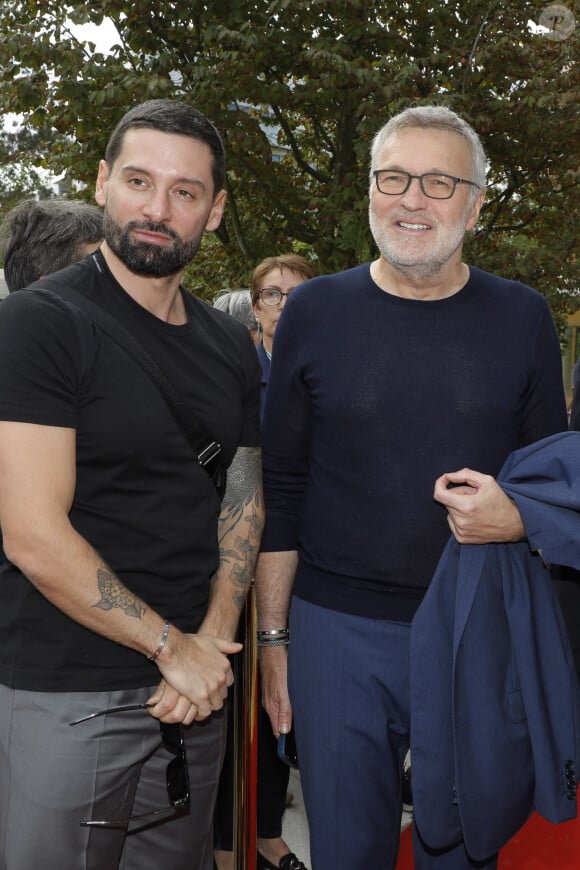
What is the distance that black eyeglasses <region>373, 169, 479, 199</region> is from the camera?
231cm

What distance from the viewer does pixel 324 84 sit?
8938 millimetres

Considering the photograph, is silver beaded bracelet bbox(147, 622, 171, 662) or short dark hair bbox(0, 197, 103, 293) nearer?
silver beaded bracelet bbox(147, 622, 171, 662)

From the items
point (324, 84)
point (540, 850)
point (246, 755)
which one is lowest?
point (540, 850)

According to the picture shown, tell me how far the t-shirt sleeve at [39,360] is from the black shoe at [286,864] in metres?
2.29

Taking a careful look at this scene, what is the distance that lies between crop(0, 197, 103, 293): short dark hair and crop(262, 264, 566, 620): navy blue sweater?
0.80 meters

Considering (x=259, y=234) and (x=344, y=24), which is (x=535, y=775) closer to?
(x=344, y=24)

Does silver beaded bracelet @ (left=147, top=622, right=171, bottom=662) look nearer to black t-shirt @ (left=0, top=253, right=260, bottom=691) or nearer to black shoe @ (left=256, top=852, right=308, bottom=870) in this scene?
black t-shirt @ (left=0, top=253, right=260, bottom=691)

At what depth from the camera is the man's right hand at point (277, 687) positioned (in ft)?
8.21

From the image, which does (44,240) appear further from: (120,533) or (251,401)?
(120,533)

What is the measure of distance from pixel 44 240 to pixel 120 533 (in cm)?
125

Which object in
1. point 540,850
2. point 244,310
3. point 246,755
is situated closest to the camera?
point 246,755

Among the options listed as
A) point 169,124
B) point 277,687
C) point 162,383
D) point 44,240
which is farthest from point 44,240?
point 277,687

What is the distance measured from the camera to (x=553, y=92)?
30.2ft

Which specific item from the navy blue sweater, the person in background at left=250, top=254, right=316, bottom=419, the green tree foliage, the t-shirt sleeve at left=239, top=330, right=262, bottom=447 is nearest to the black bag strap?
the t-shirt sleeve at left=239, top=330, right=262, bottom=447
